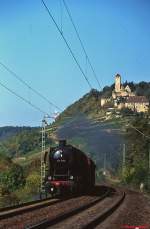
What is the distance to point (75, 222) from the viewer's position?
23797 millimetres

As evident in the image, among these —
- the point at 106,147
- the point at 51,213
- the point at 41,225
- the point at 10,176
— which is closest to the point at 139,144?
the point at 10,176

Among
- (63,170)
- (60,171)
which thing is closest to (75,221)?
(63,170)

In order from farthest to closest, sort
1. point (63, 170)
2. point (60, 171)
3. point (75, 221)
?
point (60, 171) < point (63, 170) < point (75, 221)

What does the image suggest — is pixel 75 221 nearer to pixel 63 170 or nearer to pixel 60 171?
pixel 63 170

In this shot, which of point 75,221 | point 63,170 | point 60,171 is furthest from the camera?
point 60,171

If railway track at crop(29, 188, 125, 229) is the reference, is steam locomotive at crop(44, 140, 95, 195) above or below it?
above

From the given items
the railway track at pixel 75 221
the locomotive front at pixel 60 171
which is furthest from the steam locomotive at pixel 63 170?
the railway track at pixel 75 221

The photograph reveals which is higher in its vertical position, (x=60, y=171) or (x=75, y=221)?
(x=60, y=171)

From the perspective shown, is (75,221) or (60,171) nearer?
(75,221)

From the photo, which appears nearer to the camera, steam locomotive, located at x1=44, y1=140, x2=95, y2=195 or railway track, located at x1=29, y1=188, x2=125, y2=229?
railway track, located at x1=29, y1=188, x2=125, y2=229

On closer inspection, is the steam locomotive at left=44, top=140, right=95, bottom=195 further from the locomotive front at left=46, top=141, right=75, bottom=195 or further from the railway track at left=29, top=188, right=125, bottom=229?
the railway track at left=29, top=188, right=125, bottom=229

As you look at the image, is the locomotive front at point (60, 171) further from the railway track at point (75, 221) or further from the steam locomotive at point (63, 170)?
the railway track at point (75, 221)

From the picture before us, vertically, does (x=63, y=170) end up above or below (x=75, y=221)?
above

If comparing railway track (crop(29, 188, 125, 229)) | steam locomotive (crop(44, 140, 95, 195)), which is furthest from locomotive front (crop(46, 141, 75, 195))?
railway track (crop(29, 188, 125, 229))
